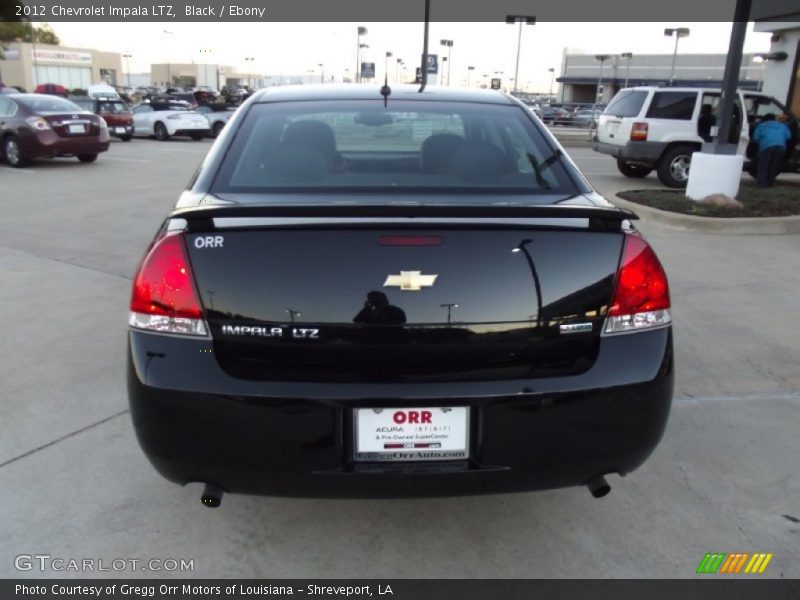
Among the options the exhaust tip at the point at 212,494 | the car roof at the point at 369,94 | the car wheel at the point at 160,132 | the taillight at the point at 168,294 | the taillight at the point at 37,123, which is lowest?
the car wheel at the point at 160,132

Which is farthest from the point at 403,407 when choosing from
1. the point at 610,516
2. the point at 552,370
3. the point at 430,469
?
the point at 610,516

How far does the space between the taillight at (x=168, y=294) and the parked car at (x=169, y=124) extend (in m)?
22.1

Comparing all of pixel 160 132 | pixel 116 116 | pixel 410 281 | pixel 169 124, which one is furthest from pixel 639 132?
pixel 160 132

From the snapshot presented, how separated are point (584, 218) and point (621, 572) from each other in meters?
1.27

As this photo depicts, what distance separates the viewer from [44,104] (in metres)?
14.5

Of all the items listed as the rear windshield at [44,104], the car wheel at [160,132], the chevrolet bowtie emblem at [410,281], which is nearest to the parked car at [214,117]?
the car wheel at [160,132]

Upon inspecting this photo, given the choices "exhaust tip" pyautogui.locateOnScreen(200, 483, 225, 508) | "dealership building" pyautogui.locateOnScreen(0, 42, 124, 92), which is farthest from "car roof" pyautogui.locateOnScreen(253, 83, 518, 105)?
"dealership building" pyautogui.locateOnScreen(0, 42, 124, 92)

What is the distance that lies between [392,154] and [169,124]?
839 inches

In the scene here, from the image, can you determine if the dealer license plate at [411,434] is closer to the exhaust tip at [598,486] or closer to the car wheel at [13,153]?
the exhaust tip at [598,486]

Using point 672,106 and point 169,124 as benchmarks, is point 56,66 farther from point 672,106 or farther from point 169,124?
point 672,106

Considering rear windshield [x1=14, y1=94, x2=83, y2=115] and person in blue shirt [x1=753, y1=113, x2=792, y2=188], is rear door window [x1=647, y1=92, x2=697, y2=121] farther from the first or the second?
rear windshield [x1=14, y1=94, x2=83, y2=115]

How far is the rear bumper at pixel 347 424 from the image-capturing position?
2164 mm

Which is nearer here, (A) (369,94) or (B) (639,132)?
(A) (369,94)
